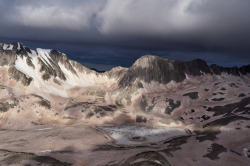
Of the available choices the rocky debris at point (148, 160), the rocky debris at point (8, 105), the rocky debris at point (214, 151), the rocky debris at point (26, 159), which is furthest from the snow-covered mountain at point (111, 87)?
the rocky debris at point (148, 160)

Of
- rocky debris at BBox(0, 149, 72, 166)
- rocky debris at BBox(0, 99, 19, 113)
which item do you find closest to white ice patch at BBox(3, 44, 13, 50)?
rocky debris at BBox(0, 99, 19, 113)

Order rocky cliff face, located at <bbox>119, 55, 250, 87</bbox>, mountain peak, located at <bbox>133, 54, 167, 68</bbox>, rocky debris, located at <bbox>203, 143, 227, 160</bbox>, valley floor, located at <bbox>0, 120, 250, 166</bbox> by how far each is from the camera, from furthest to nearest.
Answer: mountain peak, located at <bbox>133, 54, 167, 68</bbox> → rocky cliff face, located at <bbox>119, 55, 250, 87</bbox> → rocky debris, located at <bbox>203, 143, 227, 160</bbox> → valley floor, located at <bbox>0, 120, 250, 166</bbox>

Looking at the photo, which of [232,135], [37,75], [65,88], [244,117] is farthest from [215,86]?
[37,75]

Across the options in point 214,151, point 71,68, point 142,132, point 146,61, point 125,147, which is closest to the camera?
point 214,151

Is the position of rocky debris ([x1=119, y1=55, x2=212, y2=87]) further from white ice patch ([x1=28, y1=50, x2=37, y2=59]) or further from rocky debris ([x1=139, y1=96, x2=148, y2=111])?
white ice patch ([x1=28, y1=50, x2=37, y2=59])

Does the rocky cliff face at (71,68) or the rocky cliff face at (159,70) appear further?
the rocky cliff face at (159,70)

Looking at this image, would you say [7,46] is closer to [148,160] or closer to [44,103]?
[44,103]

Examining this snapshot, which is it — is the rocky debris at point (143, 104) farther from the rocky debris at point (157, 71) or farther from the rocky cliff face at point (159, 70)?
the rocky cliff face at point (159, 70)

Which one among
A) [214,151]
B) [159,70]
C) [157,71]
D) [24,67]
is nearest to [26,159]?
[214,151]

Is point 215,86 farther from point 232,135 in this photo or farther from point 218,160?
point 218,160
